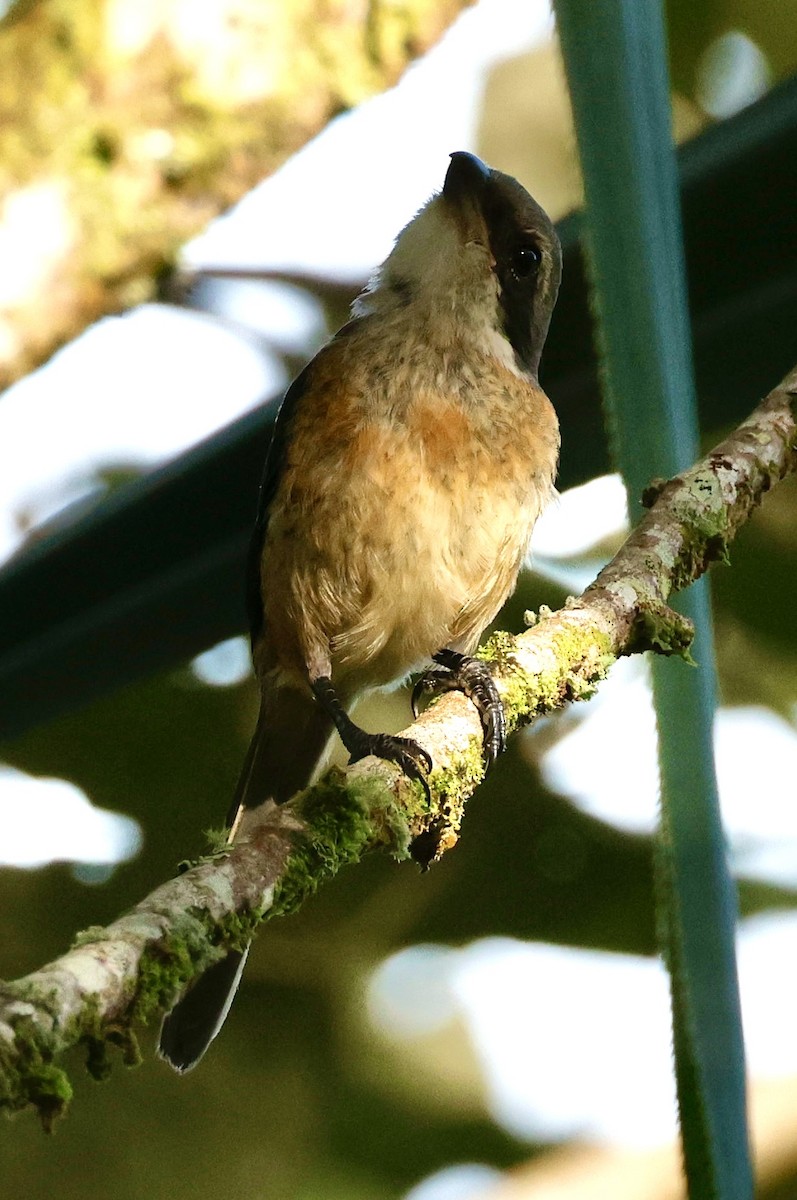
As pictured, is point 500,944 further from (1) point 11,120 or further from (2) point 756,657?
(1) point 11,120

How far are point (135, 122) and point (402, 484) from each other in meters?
0.92

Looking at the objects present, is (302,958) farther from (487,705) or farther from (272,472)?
(487,705)

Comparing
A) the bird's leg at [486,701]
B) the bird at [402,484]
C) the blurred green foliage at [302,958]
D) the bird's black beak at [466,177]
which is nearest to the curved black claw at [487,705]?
the bird's leg at [486,701]

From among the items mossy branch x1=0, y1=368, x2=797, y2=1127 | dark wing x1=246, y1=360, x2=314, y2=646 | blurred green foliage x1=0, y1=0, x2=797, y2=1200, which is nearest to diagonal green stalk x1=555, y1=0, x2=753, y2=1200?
mossy branch x1=0, y1=368, x2=797, y2=1127

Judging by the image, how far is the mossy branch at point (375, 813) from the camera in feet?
2.33

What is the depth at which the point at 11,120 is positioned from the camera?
102 centimetres

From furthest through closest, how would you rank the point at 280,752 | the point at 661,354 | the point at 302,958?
the point at 302,958 → the point at 280,752 → the point at 661,354

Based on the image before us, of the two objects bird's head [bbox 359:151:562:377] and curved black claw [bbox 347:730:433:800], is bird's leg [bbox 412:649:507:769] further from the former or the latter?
bird's head [bbox 359:151:562:377]

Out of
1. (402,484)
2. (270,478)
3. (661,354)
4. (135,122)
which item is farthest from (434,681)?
(135,122)

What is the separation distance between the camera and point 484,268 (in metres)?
2.19

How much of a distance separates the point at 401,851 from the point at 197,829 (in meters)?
1.51

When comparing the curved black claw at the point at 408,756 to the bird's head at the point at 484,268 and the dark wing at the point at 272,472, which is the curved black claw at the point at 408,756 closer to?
the dark wing at the point at 272,472

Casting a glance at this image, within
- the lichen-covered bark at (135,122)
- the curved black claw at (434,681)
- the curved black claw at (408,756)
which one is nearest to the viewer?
the lichen-covered bark at (135,122)

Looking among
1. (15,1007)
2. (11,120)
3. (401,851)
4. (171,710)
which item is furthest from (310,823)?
(171,710)
